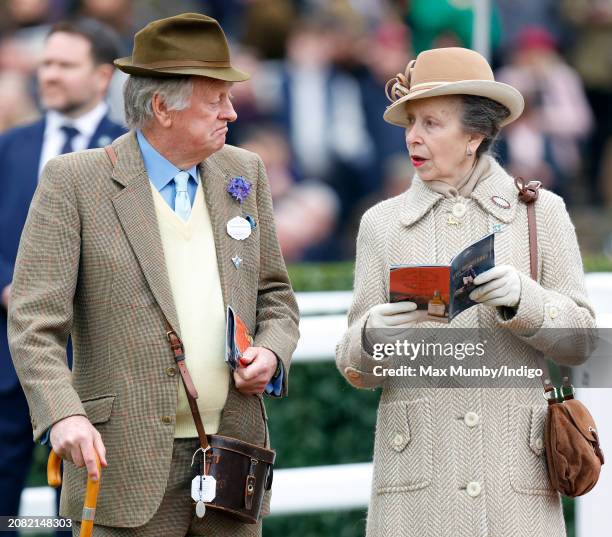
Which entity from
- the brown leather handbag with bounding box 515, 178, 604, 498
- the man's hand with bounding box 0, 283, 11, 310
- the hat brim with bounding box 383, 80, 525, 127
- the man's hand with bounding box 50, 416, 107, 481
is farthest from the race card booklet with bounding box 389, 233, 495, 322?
the man's hand with bounding box 0, 283, 11, 310

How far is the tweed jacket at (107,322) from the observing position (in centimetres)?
382

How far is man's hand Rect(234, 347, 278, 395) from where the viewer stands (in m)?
3.92

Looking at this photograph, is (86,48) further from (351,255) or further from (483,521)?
(351,255)

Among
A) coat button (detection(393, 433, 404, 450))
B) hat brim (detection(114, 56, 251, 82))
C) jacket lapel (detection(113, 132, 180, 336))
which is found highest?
hat brim (detection(114, 56, 251, 82))

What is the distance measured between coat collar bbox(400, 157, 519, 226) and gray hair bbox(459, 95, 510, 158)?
0.13m

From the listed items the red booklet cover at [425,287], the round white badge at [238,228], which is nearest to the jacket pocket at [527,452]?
the red booklet cover at [425,287]

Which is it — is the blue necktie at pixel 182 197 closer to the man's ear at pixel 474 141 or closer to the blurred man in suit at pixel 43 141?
the man's ear at pixel 474 141

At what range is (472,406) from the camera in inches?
A: 160

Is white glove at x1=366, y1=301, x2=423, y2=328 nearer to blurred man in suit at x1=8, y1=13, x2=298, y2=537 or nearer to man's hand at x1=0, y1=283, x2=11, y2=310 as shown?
blurred man in suit at x1=8, y1=13, x2=298, y2=537

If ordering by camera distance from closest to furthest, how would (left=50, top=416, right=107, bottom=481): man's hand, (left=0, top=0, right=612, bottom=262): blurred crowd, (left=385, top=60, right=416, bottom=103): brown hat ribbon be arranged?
(left=50, top=416, right=107, bottom=481): man's hand → (left=385, top=60, right=416, bottom=103): brown hat ribbon → (left=0, top=0, right=612, bottom=262): blurred crowd

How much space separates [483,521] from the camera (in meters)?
4.00

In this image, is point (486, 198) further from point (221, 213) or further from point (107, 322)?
point (107, 322)

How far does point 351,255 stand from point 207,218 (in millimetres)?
6460

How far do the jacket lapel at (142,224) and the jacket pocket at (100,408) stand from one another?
27cm
